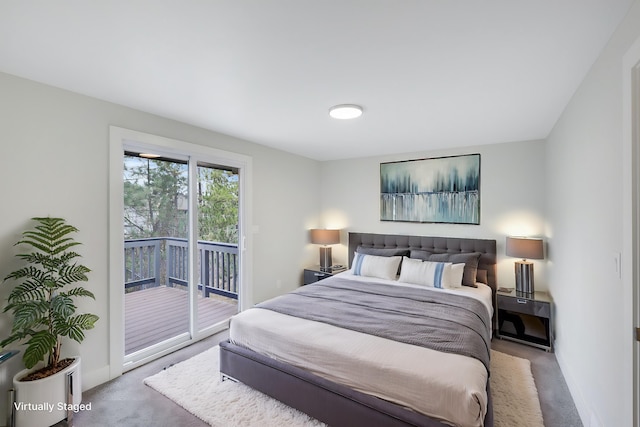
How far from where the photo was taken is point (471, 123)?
3.03 meters

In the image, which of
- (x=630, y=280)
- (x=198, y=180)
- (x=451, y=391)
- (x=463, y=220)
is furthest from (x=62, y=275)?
(x=463, y=220)

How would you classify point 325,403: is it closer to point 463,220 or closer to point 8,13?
point 8,13

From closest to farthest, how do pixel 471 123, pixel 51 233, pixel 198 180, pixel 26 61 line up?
pixel 26 61 < pixel 51 233 < pixel 471 123 < pixel 198 180

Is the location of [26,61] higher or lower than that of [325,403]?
higher

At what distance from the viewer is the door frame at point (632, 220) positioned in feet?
4.19

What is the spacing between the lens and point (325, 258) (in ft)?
15.8

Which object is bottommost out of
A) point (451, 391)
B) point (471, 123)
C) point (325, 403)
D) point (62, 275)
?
point (325, 403)

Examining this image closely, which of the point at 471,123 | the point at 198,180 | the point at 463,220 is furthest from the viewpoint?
the point at 463,220

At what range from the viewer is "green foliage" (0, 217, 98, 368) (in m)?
1.86

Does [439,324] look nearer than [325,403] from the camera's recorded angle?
No

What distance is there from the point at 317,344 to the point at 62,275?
195cm

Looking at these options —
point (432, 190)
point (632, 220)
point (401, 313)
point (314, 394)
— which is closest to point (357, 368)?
point (314, 394)

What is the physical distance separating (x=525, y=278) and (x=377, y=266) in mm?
1759

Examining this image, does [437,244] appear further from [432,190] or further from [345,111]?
[345,111]
